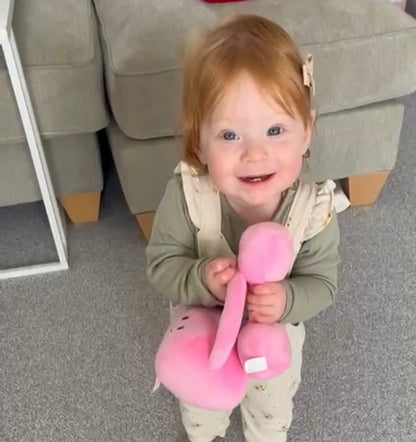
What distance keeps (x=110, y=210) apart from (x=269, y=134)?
32.6 inches

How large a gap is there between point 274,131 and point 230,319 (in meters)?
0.22

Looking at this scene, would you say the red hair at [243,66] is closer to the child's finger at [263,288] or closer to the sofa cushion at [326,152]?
the child's finger at [263,288]

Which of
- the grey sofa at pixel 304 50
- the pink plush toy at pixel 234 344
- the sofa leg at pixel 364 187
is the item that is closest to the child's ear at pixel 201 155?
the pink plush toy at pixel 234 344

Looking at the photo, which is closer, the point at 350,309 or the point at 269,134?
the point at 269,134

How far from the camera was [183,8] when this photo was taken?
137 cm

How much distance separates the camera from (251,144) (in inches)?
32.4

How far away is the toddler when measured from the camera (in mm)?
812

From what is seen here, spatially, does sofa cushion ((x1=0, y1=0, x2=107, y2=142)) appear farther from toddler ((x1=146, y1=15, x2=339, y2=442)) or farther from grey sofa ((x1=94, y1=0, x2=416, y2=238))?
toddler ((x1=146, y1=15, x2=339, y2=442))

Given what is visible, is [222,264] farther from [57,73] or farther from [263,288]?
[57,73]

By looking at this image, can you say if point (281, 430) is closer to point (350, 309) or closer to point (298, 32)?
point (350, 309)

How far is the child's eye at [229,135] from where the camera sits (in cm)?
82

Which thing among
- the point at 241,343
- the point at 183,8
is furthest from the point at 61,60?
the point at 241,343

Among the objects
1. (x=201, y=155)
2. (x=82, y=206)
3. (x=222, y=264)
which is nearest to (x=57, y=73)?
(x=82, y=206)

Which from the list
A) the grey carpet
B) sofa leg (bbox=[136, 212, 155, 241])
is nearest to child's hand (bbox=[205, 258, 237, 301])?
the grey carpet
